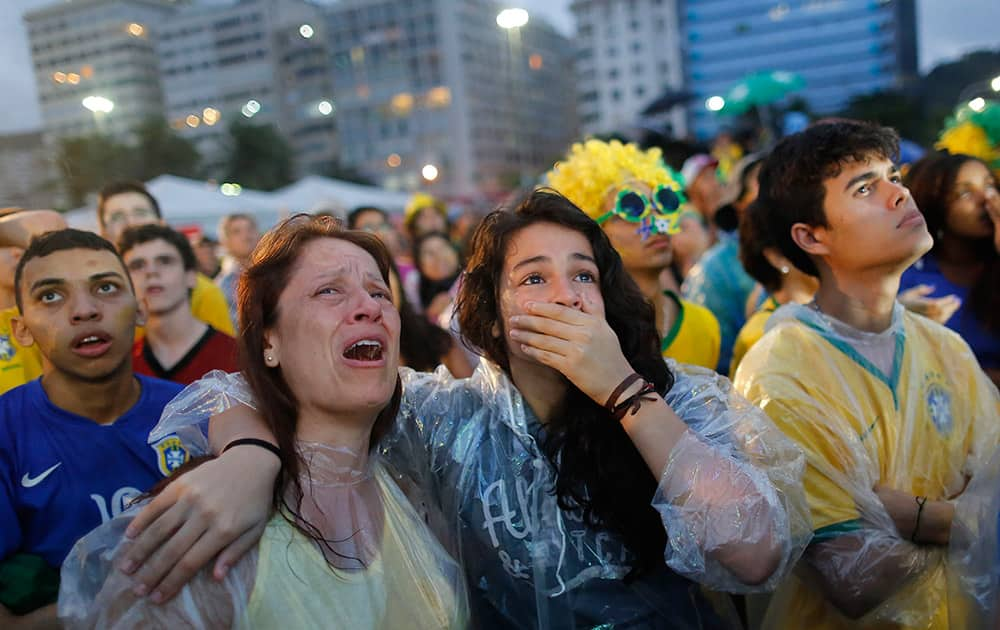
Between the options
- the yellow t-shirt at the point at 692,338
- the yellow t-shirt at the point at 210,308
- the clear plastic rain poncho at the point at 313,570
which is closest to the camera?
the clear plastic rain poncho at the point at 313,570

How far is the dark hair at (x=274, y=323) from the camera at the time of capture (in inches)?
65.9

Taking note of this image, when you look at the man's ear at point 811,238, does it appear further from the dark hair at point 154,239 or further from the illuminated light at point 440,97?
→ the illuminated light at point 440,97

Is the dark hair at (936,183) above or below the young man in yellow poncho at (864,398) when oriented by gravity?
above

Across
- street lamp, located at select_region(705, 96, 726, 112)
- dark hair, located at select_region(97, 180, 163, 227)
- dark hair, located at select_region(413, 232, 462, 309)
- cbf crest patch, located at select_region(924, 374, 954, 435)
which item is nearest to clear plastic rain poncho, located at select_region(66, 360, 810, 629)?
cbf crest patch, located at select_region(924, 374, 954, 435)

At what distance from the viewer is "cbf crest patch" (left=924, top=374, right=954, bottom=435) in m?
2.19

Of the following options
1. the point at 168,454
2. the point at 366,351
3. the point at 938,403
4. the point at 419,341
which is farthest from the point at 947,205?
the point at 168,454

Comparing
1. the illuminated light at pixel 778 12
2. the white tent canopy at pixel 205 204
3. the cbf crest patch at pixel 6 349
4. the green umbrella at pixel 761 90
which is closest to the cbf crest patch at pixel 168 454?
the cbf crest patch at pixel 6 349

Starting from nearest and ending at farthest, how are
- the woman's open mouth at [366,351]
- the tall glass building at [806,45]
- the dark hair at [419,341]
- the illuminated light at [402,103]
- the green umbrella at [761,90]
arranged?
the woman's open mouth at [366,351] → the dark hair at [419,341] → the green umbrella at [761,90] → the illuminated light at [402,103] → the tall glass building at [806,45]

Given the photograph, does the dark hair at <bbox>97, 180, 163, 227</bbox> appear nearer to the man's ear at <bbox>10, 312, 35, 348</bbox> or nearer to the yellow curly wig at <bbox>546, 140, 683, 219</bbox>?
the man's ear at <bbox>10, 312, 35, 348</bbox>

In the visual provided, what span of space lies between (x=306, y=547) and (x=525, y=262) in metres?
0.92

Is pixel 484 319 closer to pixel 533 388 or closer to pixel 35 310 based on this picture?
pixel 533 388

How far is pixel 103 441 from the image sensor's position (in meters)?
2.13

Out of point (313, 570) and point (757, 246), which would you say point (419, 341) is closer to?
point (757, 246)

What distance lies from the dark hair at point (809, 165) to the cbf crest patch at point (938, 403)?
508 mm
